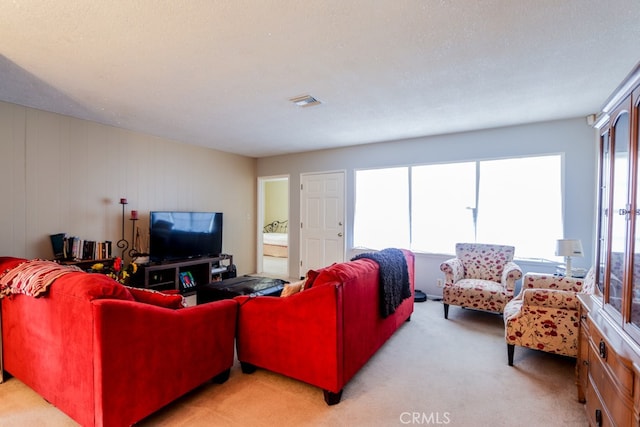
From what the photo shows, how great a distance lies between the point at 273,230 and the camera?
1007 cm

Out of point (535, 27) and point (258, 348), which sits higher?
point (535, 27)

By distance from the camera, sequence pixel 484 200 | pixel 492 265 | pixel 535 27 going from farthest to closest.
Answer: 1. pixel 484 200
2. pixel 492 265
3. pixel 535 27

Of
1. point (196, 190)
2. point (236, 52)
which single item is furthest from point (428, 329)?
point (196, 190)

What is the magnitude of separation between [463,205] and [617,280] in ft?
9.78

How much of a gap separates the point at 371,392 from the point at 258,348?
88 cm

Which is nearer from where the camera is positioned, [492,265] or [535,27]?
[535,27]

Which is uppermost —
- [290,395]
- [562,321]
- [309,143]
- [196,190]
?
[309,143]

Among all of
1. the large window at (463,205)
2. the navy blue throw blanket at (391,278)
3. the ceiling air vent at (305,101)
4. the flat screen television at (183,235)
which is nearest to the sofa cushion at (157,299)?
the navy blue throw blanket at (391,278)

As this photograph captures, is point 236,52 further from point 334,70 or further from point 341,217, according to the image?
point 341,217

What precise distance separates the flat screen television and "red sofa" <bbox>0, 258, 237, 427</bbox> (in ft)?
7.28

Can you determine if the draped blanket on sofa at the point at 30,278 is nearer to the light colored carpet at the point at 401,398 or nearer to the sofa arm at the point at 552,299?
the light colored carpet at the point at 401,398

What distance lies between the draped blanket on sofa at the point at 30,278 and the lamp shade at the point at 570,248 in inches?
169

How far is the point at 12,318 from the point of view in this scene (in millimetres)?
2105

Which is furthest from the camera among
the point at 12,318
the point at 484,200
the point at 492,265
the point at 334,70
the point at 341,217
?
the point at 341,217
